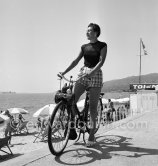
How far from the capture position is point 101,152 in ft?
11.9

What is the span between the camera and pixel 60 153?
136 inches

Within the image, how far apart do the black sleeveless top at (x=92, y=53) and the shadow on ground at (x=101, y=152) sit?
1185 millimetres

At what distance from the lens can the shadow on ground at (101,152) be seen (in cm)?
323

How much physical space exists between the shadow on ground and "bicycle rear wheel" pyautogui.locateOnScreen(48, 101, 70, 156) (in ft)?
0.36

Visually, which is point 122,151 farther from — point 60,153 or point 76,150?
point 60,153

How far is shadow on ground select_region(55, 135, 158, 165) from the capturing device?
10.6ft

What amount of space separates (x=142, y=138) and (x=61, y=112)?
68.4 inches

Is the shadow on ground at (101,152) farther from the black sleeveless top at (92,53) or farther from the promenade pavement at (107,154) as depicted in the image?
the black sleeveless top at (92,53)

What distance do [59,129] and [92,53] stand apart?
46.0 inches

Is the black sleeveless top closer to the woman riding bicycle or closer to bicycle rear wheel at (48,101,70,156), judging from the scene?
the woman riding bicycle

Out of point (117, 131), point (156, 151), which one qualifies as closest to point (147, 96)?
point (117, 131)

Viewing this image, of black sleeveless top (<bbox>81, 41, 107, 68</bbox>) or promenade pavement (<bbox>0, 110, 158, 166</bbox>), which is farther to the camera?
black sleeveless top (<bbox>81, 41, 107, 68</bbox>)

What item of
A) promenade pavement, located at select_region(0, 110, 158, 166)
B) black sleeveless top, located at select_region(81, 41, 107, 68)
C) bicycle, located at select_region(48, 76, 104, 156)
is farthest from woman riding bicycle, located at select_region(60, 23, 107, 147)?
promenade pavement, located at select_region(0, 110, 158, 166)

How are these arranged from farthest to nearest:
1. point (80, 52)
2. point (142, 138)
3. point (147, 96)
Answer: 1. point (147, 96)
2. point (142, 138)
3. point (80, 52)
